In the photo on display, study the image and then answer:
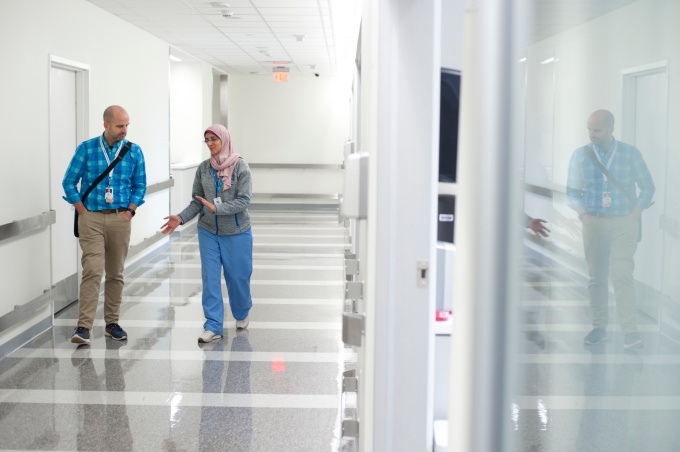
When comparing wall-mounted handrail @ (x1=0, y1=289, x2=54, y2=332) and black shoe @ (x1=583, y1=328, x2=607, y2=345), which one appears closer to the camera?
black shoe @ (x1=583, y1=328, x2=607, y2=345)

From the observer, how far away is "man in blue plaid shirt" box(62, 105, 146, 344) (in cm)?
627

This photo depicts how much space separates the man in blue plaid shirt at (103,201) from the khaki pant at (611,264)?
5.98 m

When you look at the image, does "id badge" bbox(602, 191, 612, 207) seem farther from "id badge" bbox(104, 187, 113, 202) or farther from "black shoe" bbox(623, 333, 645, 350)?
"id badge" bbox(104, 187, 113, 202)

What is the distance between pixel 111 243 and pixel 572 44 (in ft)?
20.2

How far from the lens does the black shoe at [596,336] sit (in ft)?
1.93

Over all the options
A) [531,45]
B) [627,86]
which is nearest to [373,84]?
[531,45]

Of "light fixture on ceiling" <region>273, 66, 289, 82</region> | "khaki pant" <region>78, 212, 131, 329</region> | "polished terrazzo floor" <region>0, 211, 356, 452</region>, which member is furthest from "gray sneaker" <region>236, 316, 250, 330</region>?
"light fixture on ceiling" <region>273, 66, 289, 82</region>

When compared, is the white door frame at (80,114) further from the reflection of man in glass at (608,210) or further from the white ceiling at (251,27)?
the reflection of man in glass at (608,210)

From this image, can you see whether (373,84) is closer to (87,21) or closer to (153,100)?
(87,21)

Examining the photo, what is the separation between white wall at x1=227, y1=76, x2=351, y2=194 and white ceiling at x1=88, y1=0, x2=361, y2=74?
3.61m

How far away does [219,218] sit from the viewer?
21.1 feet

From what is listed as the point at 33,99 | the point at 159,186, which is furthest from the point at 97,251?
the point at 159,186

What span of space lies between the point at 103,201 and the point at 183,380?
167 centimetres

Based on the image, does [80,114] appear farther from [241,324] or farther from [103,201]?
[241,324]
